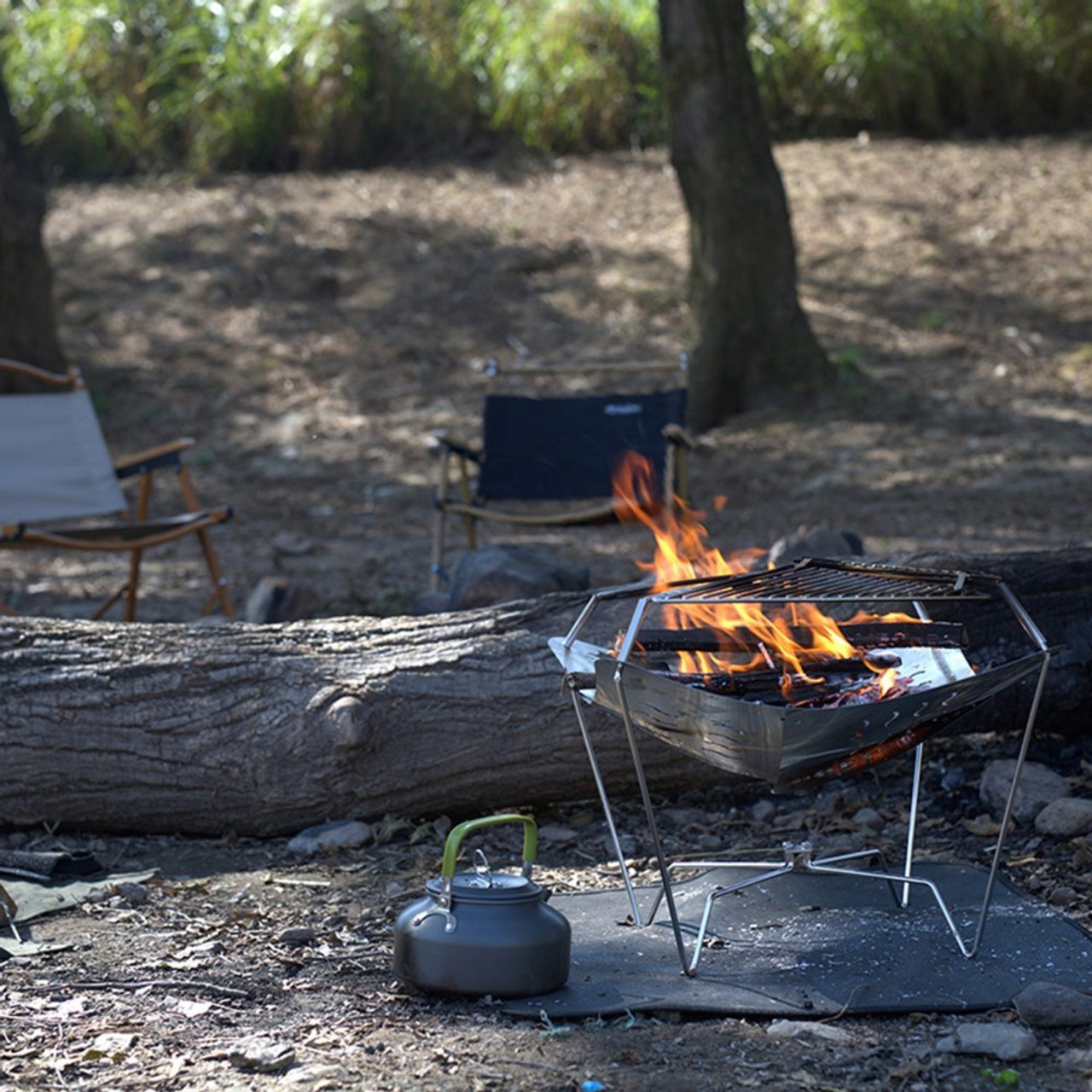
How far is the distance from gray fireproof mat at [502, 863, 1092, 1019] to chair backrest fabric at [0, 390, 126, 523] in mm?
3442

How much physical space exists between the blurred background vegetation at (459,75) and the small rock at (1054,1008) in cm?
863

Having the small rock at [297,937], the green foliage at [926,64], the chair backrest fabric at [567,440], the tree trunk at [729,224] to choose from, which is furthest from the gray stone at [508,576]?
the green foliage at [926,64]

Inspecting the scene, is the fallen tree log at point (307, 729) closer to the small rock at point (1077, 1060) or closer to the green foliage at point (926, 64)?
the small rock at point (1077, 1060)

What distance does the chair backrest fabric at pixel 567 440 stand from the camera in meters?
5.92

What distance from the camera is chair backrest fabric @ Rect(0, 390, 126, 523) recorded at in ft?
19.0

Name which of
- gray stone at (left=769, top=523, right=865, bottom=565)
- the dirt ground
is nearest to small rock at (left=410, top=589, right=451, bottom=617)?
the dirt ground

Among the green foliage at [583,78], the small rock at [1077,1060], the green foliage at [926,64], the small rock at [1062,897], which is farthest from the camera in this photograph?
the green foliage at [583,78]

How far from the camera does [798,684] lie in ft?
9.09

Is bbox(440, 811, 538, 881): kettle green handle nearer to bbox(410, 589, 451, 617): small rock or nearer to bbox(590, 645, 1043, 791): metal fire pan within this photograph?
bbox(590, 645, 1043, 791): metal fire pan

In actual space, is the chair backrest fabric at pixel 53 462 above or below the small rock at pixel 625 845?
above

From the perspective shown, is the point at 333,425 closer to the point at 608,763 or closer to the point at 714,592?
the point at 608,763

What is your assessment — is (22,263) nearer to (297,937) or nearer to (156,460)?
(156,460)

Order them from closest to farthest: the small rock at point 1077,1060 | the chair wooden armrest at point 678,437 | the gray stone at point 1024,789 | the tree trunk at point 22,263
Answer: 1. the small rock at point 1077,1060
2. the gray stone at point 1024,789
3. the chair wooden armrest at point 678,437
4. the tree trunk at point 22,263

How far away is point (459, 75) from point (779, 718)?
9321 millimetres
